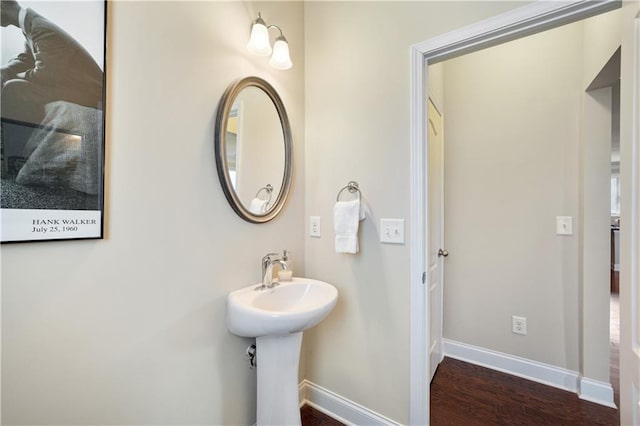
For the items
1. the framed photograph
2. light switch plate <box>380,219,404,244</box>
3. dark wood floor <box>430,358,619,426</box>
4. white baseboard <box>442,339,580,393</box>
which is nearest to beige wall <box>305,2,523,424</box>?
light switch plate <box>380,219,404,244</box>

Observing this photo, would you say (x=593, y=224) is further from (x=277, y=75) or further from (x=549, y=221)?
(x=277, y=75)

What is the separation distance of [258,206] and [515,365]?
227cm

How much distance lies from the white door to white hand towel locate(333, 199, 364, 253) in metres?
0.76

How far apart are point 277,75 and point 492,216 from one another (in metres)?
1.92

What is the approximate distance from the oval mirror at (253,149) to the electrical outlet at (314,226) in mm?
247

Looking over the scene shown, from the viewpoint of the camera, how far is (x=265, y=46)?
1301 mm

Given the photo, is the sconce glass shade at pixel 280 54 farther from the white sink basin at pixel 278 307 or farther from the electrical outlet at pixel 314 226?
the white sink basin at pixel 278 307

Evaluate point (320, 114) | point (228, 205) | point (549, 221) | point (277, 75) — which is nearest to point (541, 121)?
point (549, 221)

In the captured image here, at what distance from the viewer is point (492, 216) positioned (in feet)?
6.99

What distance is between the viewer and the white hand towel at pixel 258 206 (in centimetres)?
138

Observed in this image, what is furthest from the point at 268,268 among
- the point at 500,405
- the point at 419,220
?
the point at 500,405

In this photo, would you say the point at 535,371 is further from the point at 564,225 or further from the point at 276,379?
the point at 276,379

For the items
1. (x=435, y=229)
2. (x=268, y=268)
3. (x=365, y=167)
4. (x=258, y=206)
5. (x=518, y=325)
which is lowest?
(x=518, y=325)

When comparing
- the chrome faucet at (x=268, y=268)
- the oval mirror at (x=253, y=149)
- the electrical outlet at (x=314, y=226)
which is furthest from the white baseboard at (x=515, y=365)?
the oval mirror at (x=253, y=149)
